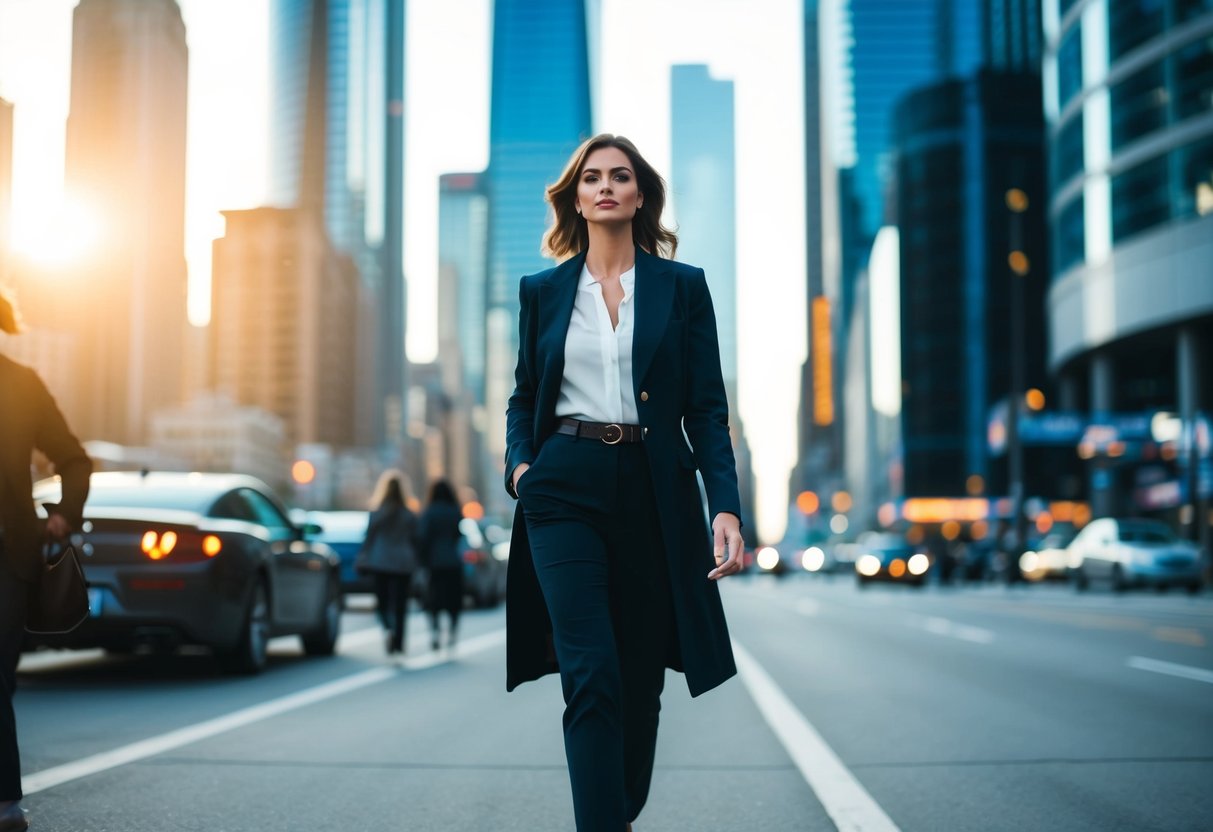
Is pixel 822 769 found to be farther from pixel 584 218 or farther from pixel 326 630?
pixel 326 630

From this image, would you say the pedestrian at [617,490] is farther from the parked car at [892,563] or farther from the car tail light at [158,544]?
the parked car at [892,563]

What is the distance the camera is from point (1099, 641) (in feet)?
49.0

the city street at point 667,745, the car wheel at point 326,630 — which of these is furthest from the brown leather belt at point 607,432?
the car wheel at point 326,630

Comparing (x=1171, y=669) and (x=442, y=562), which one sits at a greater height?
(x=442, y=562)

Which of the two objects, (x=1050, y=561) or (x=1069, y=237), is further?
(x=1069, y=237)

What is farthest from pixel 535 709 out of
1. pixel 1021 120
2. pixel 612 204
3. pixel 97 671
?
pixel 1021 120

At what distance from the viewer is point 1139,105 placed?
51.8 metres

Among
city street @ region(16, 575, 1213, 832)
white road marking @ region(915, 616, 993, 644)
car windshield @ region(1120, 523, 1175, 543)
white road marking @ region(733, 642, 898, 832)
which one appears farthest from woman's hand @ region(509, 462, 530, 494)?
car windshield @ region(1120, 523, 1175, 543)

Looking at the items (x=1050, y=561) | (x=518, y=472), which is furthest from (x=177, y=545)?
(x=1050, y=561)

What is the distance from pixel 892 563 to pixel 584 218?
39.9 metres

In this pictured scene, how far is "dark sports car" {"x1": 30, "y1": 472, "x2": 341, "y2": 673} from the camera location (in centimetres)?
930

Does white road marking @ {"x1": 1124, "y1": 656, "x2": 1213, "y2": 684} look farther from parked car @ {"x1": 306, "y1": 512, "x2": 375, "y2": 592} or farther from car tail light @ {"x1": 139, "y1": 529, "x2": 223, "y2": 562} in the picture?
parked car @ {"x1": 306, "y1": 512, "x2": 375, "y2": 592}

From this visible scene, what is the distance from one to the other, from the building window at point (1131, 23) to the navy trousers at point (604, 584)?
2037 inches

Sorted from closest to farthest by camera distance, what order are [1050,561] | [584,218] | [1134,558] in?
[584,218]
[1134,558]
[1050,561]
